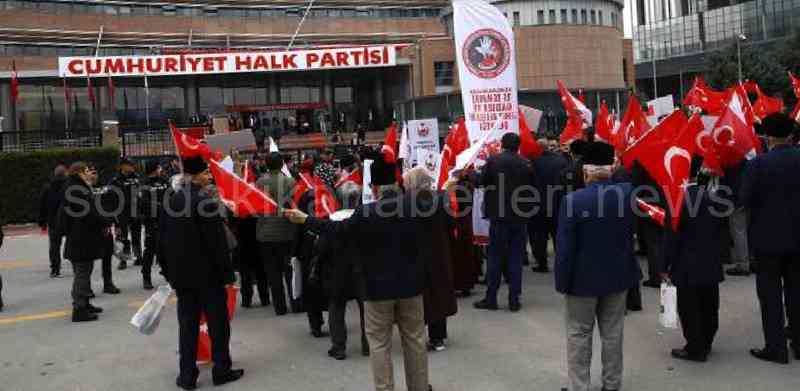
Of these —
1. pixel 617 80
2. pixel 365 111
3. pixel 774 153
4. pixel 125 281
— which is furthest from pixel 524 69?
pixel 774 153

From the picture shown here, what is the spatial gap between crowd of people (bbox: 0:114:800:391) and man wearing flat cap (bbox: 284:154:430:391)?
1cm

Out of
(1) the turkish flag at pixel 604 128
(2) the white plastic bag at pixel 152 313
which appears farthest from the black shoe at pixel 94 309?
(1) the turkish flag at pixel 604 128

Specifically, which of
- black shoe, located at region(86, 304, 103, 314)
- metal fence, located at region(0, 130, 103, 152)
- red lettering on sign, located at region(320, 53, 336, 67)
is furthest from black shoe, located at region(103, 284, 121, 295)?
red lettering on sign, located at region(320, 53, 336, 67)

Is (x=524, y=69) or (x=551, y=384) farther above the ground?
(x=524, y=69)

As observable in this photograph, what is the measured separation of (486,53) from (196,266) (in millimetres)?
5117

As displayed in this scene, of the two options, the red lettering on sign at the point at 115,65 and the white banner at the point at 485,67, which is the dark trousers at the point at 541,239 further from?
the red lettering on sign at the point at 115,65

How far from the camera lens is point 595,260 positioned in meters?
5.25

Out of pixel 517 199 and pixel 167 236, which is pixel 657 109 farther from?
pixel 167 236

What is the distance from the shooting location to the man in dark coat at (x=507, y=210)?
8.15 metres

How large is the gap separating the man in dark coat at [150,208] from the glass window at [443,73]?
37.8 meters

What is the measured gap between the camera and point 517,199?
8141mm

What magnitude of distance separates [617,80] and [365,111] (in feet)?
59.7

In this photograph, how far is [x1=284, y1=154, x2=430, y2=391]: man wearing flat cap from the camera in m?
4.94

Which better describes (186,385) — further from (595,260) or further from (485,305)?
(485,305)
